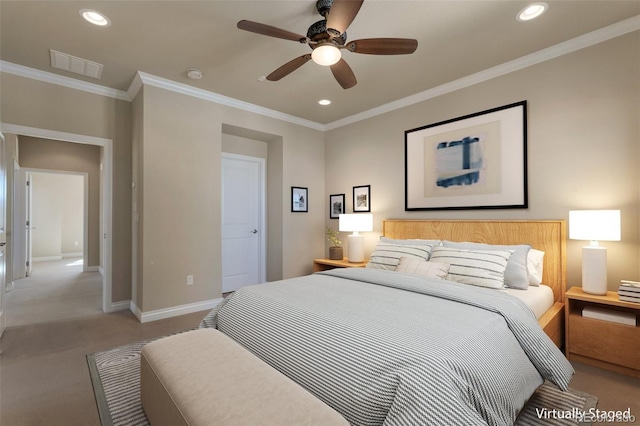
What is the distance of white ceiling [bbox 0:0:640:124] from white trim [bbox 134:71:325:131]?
0.11 m

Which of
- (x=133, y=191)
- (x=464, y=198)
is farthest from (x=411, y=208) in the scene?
(x=133, y=191)

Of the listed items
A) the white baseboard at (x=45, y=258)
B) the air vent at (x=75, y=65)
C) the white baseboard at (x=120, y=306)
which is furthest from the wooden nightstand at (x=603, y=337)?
the white baseboard at (x=45, y=258)

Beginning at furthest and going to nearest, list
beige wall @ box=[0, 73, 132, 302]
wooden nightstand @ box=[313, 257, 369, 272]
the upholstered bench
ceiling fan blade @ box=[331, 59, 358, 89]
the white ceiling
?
wooden nightstand @ box=[313, 257, 369, 272] < beige wall @ box=[0, 73, 132, 302] < ceiling fan blade @ box=[331, 59, 358, 89] < the white ceiling < the upholstered bench

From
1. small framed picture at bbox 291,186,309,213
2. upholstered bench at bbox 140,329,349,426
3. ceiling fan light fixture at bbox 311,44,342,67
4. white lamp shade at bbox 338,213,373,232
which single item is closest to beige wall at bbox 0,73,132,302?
small framed picture at bbox 291,186,309,213

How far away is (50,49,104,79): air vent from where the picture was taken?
285 centimetres

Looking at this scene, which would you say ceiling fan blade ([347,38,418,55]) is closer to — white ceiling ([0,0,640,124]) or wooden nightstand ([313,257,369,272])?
white ceiling ([0,0,640,124])

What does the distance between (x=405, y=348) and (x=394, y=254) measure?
188 cm

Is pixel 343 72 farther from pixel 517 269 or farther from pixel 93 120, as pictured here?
pixel 93 120

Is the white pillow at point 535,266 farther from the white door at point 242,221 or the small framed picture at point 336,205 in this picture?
the white door at point 242,221

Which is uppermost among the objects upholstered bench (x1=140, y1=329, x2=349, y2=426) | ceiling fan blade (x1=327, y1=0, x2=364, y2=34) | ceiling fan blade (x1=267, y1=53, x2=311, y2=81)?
ceiling fan blade (x1=327, y1=0, x2=364, y2=34)

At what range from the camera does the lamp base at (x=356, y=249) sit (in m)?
4.03

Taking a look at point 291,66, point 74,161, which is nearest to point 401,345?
point 291,66

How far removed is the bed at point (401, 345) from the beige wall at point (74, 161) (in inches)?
229

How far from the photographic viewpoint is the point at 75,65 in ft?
9.86
